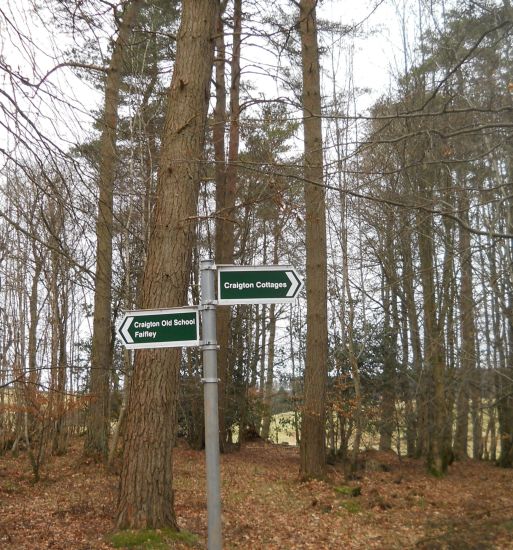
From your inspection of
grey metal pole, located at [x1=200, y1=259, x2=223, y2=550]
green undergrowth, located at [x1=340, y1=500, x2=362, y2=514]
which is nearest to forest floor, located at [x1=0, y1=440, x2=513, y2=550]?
green undergrowth, located at [x1=340, y1=500, x2=362, y2=514]

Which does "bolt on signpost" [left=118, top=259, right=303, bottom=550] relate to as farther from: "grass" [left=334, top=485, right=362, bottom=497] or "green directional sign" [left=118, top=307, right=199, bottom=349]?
"grass" [left=334, top=485, right=362, bottom=497]

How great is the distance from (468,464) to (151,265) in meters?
16.4

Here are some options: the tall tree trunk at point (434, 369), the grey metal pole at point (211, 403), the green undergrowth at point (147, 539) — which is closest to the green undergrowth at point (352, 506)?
the green undergrowth at point (147, 539)

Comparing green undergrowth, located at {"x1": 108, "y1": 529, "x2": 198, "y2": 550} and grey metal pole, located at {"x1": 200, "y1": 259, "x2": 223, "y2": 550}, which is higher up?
grey metal pole, located at {"x1": 200, "y1": 259, "x2": 223, "y2": 550}

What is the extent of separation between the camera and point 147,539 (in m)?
6.54

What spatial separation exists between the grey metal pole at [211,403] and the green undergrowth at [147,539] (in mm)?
3226

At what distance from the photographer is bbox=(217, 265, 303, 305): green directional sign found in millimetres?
3732

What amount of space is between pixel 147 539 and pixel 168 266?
2733 mm

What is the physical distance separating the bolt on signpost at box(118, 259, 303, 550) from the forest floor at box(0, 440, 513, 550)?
3.26 metres

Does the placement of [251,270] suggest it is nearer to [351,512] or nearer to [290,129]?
[351,512]

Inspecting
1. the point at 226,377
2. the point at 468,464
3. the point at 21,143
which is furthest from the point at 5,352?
the point at 468,464

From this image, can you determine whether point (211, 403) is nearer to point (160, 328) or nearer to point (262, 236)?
point (160, 328)

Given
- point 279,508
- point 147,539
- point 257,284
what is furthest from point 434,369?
point 257,284

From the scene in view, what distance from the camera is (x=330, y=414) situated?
16.9 metres
